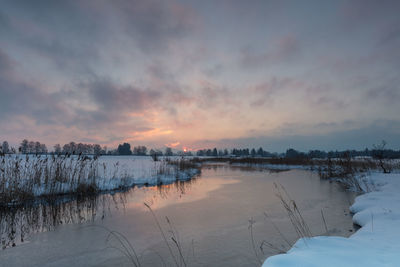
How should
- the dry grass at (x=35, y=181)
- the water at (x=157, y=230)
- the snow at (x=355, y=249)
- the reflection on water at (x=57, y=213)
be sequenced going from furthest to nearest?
1. the dry grass at (x=35, y=181)
2. the reflection on water at (x=57, y=213)
3. the water at (x=157, y=230)
4. the snow at (x=355, y=249)

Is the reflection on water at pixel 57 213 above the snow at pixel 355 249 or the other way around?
the other way around

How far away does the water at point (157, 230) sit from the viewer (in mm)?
3203

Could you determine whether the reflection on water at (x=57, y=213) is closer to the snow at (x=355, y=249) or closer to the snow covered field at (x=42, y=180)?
the snow covered field at (x=42, y=180)

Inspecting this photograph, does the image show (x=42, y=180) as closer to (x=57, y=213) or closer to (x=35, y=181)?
(x=35, y=181)

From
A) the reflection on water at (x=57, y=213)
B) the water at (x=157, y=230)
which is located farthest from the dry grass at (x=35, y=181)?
the water at (x=157, y=230)

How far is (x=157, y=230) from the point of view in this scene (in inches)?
173

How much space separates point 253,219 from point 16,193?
7493 millimetres

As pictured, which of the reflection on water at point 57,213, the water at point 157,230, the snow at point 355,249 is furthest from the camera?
the reflection on water at point 57,213

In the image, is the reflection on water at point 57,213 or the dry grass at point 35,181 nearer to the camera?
the reflection on water at point 57,213

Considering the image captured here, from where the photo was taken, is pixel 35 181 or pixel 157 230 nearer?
pixel 157 230

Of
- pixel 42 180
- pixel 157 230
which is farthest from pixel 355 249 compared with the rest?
pixel 42 180

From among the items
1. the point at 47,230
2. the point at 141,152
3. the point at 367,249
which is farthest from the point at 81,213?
the point at 141,152

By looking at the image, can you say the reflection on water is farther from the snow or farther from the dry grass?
the snow

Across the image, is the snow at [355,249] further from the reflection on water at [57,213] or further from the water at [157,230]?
the reflection on water at [57,213]
